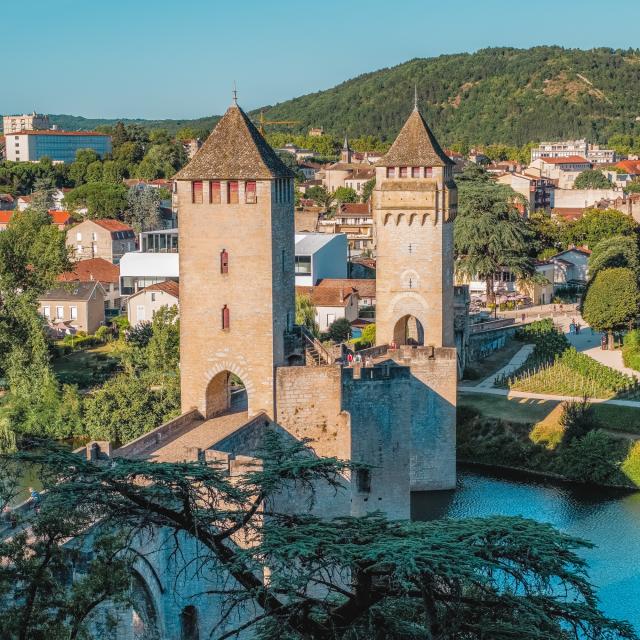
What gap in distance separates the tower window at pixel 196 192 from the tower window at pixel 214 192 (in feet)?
0.83

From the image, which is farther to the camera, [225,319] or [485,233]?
[485,233]

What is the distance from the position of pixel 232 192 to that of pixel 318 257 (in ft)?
107

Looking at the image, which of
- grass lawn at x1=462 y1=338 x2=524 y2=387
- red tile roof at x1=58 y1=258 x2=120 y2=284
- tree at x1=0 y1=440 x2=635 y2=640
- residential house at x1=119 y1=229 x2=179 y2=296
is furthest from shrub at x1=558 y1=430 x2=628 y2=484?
red tile roof at x1=58 y1=258 x2=120 y2=284

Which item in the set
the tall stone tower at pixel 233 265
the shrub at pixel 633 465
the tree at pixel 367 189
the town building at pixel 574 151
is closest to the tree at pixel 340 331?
the shrub at pixel 633 465

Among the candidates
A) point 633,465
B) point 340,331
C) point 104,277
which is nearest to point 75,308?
point 104,277

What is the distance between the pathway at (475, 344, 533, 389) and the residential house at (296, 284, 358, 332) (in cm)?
815

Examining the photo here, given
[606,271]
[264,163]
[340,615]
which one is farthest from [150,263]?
[340,615]

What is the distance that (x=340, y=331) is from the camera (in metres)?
50.8

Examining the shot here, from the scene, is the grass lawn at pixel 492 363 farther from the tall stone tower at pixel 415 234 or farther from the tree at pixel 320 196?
the tree at pixel 320 196

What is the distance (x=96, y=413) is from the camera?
3581 centimetres

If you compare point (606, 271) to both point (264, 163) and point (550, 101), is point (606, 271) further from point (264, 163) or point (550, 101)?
point (550, 101)

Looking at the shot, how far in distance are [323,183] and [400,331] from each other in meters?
87.0

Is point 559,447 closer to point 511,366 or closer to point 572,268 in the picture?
point 511,366

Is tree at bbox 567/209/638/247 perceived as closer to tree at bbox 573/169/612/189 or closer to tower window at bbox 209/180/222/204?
tree at bbox 573/169/612/189
